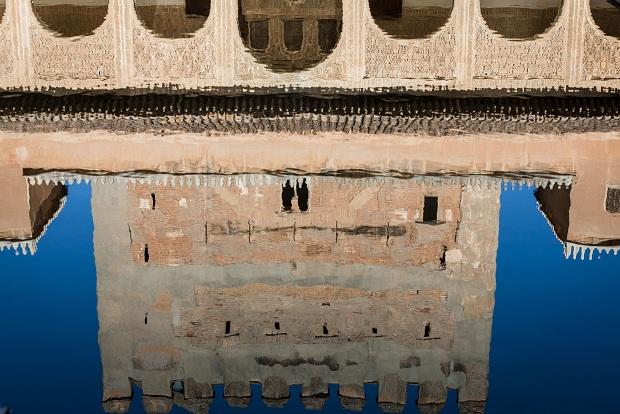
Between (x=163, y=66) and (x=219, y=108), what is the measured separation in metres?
0.87

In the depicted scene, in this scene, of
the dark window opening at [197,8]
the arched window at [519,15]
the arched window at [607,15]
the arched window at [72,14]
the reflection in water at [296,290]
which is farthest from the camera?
the dark window opening at [197,8]

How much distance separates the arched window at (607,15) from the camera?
41.8 ft

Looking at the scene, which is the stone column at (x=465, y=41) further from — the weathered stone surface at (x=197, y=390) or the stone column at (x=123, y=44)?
the weathered stone surface at (x=197, y=390)

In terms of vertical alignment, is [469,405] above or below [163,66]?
below

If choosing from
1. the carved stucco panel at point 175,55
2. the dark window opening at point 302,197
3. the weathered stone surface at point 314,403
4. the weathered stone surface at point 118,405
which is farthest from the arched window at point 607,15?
the weathered stone surface at point 118,405

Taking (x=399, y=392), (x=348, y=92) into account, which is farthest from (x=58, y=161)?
(x=399, y=392)

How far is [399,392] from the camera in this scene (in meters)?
9.37

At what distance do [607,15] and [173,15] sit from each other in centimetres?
519

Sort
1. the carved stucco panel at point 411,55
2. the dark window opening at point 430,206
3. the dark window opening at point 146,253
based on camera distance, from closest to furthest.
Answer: the carved stucco panel at point 411,55
the dark window opening at point 146,253
the dark window opening at point 430,206

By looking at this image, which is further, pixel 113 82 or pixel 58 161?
pixel 113 82

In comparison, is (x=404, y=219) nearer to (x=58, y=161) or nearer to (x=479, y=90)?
(x=479, y=90)

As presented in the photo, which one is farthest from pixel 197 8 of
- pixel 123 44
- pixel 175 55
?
pixel 175 55

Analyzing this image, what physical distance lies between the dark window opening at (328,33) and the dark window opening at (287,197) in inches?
114

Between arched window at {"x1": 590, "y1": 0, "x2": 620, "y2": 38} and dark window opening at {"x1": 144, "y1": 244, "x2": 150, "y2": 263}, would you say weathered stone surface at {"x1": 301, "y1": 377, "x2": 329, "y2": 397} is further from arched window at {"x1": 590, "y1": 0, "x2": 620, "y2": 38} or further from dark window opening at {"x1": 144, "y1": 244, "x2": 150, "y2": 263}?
arched window at {"x1": 590, "y1": 0, "x2": 620, "y2": 38}
